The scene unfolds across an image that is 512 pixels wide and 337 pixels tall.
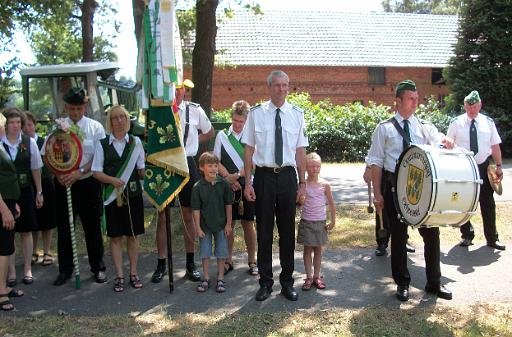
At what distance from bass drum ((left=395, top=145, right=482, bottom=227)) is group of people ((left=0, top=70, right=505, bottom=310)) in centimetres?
35

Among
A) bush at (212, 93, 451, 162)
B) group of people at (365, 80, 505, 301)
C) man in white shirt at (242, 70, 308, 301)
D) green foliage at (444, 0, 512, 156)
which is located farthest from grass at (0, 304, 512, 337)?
green foliage at (444, 0, 512, 156)

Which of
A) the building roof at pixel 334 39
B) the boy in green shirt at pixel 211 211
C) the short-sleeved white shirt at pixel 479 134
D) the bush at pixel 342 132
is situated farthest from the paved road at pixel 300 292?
the building roof at pixel 334 39

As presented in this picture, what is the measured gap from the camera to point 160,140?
18.0 feet

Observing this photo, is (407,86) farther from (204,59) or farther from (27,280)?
(204,59)

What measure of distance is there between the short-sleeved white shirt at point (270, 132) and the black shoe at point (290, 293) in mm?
1237

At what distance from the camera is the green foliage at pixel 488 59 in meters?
18.9

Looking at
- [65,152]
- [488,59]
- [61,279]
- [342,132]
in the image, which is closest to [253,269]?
[61,279]

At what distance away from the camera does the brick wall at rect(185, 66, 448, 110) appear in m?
30.2

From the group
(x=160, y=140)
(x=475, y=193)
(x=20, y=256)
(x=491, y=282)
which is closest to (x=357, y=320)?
(x=475, y=193)

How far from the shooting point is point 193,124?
6.14 meters

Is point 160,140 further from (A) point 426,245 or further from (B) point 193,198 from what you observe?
(A) point 426,245

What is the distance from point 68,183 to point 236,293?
209 centimetres

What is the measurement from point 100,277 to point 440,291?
11.9ft

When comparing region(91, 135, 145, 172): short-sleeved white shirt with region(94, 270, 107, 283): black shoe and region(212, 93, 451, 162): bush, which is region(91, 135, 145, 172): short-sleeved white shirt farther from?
region(212, 93, 451, 162): bush
